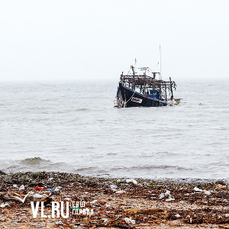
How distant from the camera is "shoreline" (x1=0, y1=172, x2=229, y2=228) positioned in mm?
5695

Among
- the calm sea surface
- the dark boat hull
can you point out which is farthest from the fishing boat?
the calm sea surface

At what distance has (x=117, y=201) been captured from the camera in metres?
7.23

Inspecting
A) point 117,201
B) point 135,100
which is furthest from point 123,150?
point 135,100

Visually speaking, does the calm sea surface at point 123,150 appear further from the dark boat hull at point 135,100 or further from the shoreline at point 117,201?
the dark boat hull at point 135,100

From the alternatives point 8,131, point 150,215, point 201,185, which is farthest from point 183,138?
point 150,215

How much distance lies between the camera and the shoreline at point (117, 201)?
5.70m

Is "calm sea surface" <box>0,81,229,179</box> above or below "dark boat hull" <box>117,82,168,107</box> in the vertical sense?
below

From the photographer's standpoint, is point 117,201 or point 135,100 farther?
point 135,100

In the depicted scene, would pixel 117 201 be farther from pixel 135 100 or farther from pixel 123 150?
pixel 135 100

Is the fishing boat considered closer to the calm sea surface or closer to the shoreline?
the calm sea surface

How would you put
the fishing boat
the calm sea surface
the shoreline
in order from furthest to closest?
the fishing boat
the calm sea surface
the shoreline

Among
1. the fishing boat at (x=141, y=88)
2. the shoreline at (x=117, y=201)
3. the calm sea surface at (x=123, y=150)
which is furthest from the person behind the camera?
the fishing boat at (x=141, y=88)

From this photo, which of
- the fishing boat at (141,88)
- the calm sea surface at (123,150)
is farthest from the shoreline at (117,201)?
the fishing boat at (141,88)

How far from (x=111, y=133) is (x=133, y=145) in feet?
13.9
